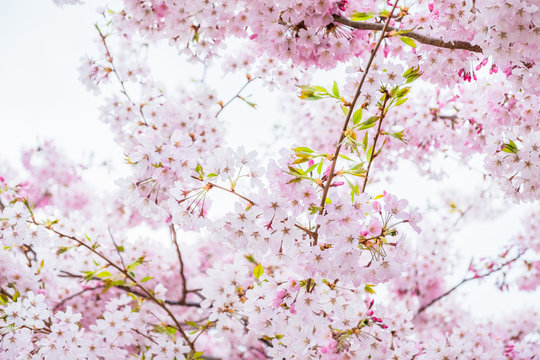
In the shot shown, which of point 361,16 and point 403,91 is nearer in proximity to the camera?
point 403,91

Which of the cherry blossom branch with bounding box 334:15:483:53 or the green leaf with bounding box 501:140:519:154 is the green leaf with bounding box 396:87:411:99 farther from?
the green leaf with bounding box 501:140:519:154

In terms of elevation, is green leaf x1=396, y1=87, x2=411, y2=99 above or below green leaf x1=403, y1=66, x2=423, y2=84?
below

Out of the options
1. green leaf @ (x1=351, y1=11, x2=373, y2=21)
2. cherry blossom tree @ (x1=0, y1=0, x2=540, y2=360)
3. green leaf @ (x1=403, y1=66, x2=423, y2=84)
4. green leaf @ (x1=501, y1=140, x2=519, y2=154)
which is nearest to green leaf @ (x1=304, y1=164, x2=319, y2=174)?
cherry blossom tree @ (x1=0, y1=0, x2=540, y2=360)

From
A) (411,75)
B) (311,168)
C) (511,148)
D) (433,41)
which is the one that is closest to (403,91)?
(411,75)

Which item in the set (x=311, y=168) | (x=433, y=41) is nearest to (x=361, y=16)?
(x=433, y=41)

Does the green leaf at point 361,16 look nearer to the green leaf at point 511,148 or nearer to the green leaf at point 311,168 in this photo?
the green leaf at point 311,168

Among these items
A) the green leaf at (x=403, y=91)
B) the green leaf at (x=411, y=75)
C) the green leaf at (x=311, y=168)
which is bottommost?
the green leaf at (x=311, y=168)

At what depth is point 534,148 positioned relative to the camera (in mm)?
2262

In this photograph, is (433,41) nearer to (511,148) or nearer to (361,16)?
(361,16)

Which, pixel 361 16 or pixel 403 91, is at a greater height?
pixel 361 16

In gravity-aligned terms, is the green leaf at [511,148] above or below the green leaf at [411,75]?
below

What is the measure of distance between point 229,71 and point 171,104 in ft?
3.03

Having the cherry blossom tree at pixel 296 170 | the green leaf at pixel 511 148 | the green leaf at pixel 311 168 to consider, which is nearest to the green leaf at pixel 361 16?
the cherry blossom tree at pixel 296 170

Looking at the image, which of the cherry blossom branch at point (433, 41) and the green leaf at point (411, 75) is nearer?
the green leaf at point (411, 75)
